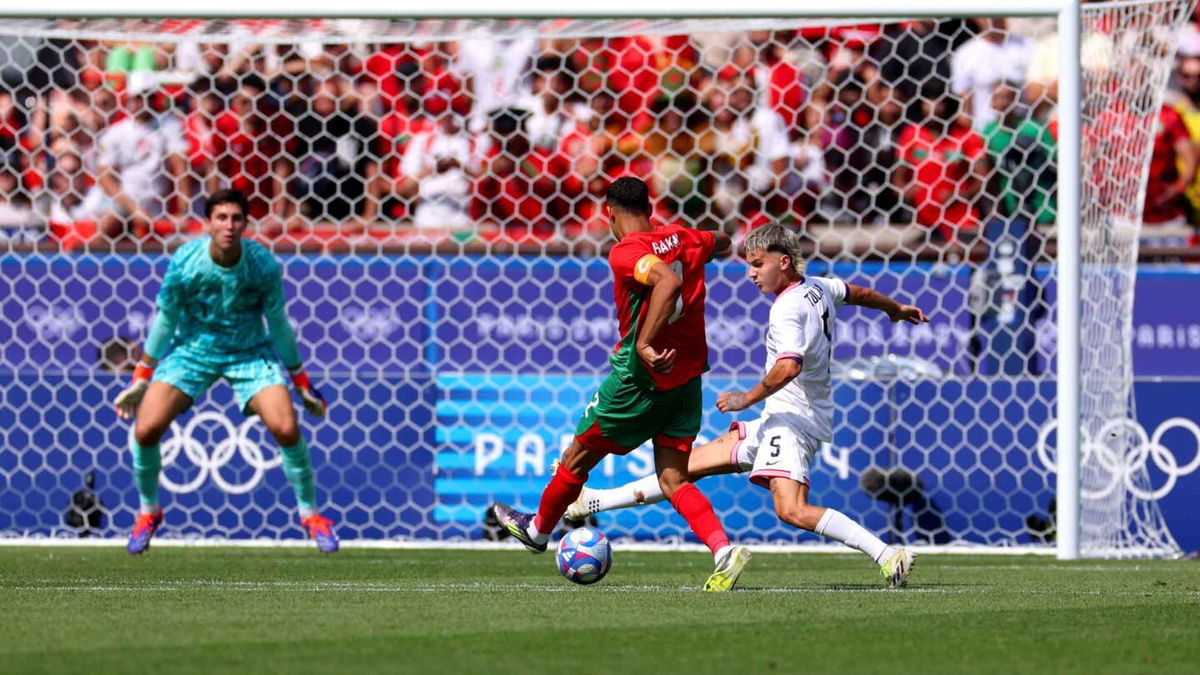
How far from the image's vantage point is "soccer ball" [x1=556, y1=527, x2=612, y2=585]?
24.1 feet

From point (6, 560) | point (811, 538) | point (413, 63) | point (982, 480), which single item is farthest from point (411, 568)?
point (413, 63)

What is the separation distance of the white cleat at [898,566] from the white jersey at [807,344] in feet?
2.16

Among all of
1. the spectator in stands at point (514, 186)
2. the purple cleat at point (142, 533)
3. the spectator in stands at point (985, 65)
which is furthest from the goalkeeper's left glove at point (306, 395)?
the spectator in stands at point (985, 65)

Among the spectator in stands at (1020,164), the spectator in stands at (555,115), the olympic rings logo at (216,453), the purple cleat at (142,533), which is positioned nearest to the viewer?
the purple cleat at (142,533)

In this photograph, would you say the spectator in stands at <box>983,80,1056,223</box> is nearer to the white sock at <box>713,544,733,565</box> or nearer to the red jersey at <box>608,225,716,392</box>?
the red jersey at <box>608,225,716,392</box>

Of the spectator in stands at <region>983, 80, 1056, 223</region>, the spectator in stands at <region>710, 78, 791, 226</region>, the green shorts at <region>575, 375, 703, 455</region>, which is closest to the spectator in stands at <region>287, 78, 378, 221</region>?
the spectator in stands at <region>710, 78, 791, 226</region>

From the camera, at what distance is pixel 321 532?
32.4ft

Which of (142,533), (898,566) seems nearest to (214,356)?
(142,533)

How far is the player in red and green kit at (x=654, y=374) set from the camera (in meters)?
7.10

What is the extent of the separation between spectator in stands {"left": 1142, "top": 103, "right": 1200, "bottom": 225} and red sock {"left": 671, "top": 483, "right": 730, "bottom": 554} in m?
7.28

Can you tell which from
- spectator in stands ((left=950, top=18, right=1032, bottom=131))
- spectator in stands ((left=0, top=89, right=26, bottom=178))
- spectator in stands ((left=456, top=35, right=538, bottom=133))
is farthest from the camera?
spectator in stands ((left=456, top=35, right=538, bottom=133))

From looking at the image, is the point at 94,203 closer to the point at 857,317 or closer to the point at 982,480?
the point at 857,317

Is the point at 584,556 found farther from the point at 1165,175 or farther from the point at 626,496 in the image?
the point at 1165,175

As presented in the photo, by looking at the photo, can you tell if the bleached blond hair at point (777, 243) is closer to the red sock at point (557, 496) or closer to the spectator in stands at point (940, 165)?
the red sock at point (557, 496)
